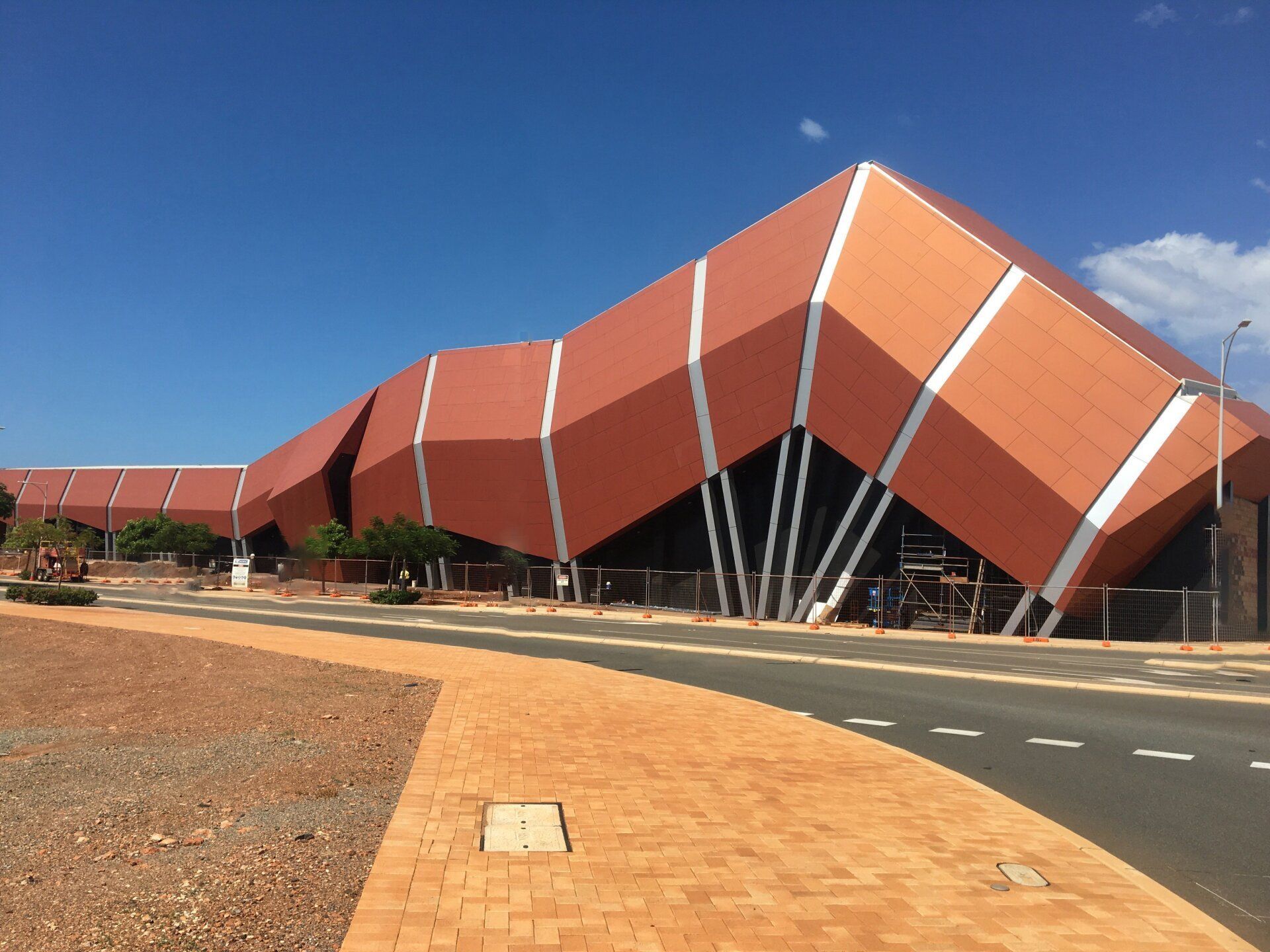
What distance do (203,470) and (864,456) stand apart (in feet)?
179

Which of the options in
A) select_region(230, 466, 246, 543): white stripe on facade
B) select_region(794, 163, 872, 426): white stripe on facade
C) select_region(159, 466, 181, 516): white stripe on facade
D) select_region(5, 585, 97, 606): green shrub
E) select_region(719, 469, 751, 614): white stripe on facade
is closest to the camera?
select_region(5, 585, 97, 606): green shrub

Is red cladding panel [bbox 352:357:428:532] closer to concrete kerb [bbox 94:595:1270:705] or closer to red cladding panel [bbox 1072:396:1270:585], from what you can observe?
concrete kerb [bbox 94:595:1270:705]

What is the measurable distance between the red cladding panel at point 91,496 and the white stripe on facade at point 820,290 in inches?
2459

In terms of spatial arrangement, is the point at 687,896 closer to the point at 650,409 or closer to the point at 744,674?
the point at 744,674

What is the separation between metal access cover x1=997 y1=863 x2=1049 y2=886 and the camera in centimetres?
590

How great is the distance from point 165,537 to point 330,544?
20902mm

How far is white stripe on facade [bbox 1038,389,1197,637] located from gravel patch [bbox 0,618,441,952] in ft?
66.8

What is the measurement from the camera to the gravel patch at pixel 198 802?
4793 millimetres

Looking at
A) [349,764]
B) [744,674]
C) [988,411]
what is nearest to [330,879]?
[349,764]

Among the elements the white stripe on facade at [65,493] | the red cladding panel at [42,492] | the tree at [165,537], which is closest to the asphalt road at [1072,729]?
the tree at [165,537]

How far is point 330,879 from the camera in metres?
5.33

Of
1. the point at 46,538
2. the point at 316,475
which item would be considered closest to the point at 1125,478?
the point at 316,475

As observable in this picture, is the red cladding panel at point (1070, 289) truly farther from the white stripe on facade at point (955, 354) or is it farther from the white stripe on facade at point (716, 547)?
the white stripe on facade at point (716, 547)

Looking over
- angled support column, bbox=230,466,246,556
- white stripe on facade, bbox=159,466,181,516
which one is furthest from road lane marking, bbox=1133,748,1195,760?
white stripe on facade, bbox=159,466,181,516
